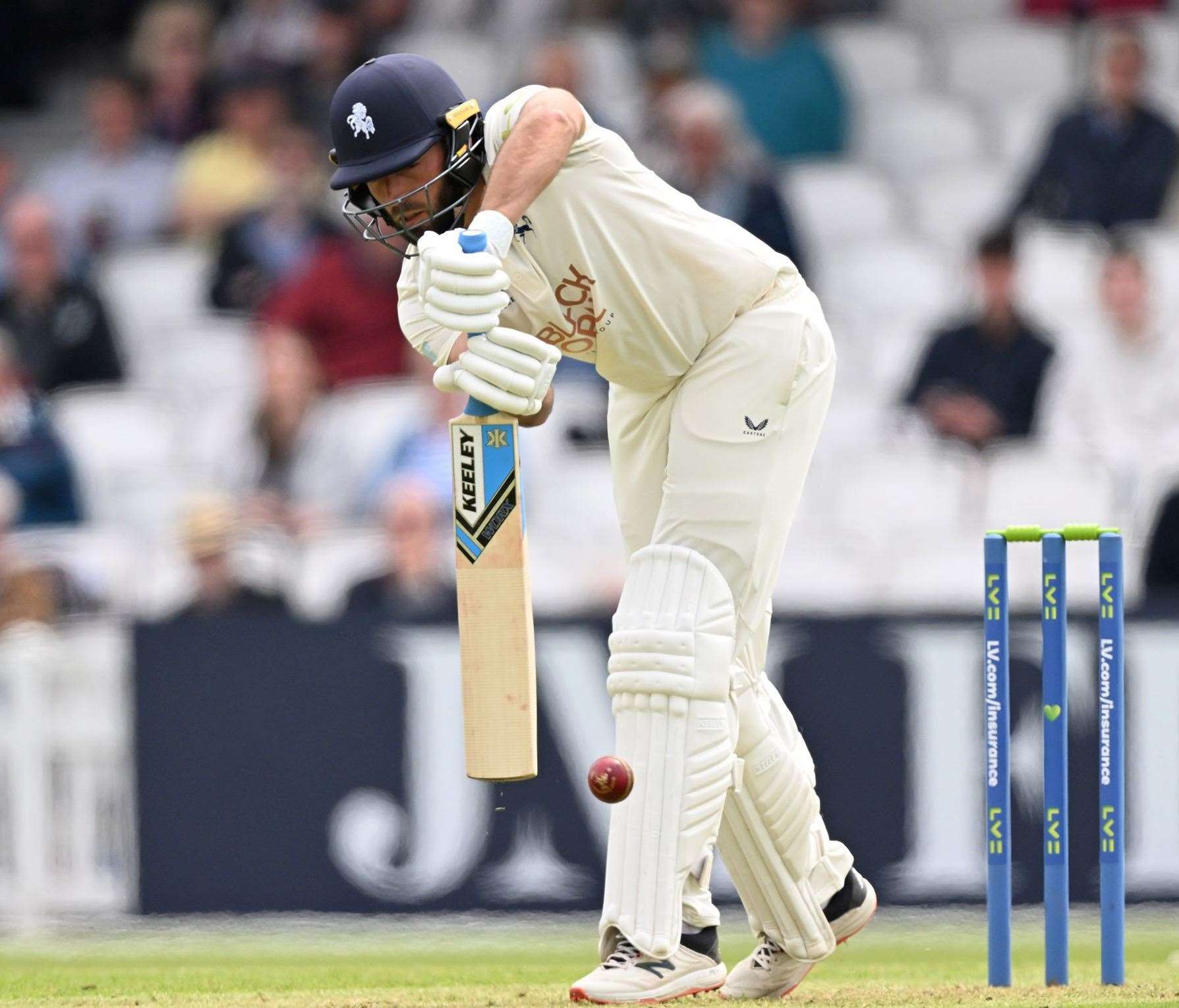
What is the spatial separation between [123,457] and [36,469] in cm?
49

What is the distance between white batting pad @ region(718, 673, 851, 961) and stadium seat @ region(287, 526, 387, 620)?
294 cm

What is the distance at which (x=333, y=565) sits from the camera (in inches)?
286

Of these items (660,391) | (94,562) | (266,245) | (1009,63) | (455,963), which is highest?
(1009,63)

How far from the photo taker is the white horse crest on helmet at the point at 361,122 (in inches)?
155

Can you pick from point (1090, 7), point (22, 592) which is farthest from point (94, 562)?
point (1090, 7)

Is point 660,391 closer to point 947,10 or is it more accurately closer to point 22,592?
point 22,592

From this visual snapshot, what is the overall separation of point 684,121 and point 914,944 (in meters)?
3.78

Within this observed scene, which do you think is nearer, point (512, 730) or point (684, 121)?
point (512, 730)

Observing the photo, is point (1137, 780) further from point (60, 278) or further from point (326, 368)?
point (60, 278)

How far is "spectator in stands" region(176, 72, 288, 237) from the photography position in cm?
927

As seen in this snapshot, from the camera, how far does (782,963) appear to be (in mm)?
4309

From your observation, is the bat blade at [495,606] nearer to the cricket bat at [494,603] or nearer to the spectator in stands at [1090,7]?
the cricket bat at [494,603]

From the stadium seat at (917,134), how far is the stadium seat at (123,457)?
10.6 feet

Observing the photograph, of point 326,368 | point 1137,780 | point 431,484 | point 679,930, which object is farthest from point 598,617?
point 679,930
